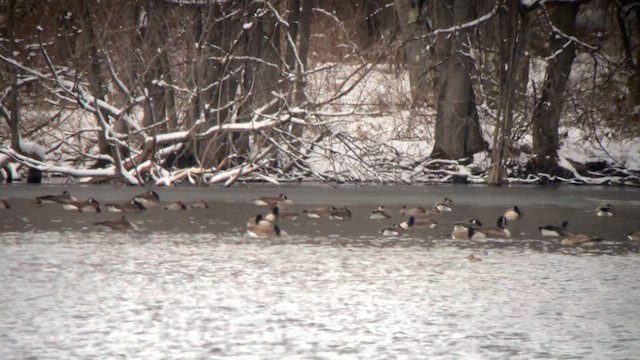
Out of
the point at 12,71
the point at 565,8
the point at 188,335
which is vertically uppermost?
the point at 565,8

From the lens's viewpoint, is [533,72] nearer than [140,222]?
No

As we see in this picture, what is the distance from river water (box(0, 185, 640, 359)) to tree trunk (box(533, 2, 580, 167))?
8.73m

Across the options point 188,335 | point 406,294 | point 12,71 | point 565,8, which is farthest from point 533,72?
point 188,335

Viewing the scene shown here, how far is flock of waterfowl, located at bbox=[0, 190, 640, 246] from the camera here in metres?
11.2

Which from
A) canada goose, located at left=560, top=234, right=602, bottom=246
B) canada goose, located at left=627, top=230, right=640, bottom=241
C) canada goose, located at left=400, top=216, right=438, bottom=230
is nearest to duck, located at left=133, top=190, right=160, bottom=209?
canada goose, located at left=400, top=216, right=438, bottom=230

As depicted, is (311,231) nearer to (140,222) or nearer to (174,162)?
(140,222)

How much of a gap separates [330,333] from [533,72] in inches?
787

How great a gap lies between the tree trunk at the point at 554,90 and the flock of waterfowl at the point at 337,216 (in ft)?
23.1

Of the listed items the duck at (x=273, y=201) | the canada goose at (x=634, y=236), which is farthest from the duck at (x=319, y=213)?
the canada goose at (x=634, y=236)

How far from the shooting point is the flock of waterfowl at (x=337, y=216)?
11.2 metres

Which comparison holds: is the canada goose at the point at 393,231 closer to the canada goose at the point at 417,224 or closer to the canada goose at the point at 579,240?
the canada goose at the point at 417,224

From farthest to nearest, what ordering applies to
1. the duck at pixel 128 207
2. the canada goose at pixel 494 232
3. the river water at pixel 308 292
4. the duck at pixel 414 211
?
the duck at pixel 128 207 → the duck at pixel 414 211 → the canada goose at pixel 494 232 → the river water at pixel 308 292

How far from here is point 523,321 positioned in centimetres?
651

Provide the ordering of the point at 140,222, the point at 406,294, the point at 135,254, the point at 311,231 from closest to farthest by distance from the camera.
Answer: the point at 406,294 < the point at 135,254 < the point at 311,231 < the point at 140,222
